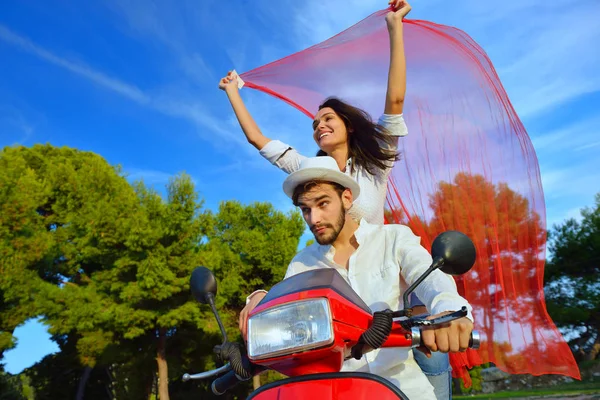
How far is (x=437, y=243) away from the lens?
1.36m

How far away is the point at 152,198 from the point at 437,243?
1837cm

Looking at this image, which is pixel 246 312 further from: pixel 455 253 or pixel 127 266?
pixel 127 266

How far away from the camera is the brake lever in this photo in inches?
46.8

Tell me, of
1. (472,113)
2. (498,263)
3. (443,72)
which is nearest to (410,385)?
(498,263)

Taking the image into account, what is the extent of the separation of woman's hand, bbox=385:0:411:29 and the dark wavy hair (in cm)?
55

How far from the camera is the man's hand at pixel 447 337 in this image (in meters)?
1.31

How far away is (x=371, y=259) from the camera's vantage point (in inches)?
80.7

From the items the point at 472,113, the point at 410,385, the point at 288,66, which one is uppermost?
the point at 288,66

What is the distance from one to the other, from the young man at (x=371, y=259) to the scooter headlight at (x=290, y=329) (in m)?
0.34

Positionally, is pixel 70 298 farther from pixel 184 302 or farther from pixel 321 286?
pixel 321 286

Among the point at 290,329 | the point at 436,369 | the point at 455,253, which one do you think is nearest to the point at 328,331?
the point at 290,329

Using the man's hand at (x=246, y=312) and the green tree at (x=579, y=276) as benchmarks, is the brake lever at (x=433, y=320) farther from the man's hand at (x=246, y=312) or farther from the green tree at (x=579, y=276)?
the green tree at (x=579, y=276)

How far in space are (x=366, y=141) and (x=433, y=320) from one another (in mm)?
1789

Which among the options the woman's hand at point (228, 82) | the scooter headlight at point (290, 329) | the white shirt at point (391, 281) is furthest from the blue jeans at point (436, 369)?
the woman's hand at point (228, 82)
